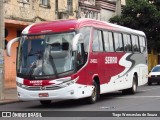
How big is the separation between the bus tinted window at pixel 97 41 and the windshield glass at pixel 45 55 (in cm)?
166

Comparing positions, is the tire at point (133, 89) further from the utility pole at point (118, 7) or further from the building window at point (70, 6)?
the utility pole at point (118, 7)

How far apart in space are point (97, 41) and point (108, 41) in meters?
1.37

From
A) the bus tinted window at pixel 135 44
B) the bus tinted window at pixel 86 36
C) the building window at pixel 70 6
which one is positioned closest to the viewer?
the bus tinted window at pixel 86 36

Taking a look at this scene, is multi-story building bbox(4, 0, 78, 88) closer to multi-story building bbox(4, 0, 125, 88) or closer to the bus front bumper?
multi-story building bbox(4, 0, 125, 88)

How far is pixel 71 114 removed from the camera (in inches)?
573

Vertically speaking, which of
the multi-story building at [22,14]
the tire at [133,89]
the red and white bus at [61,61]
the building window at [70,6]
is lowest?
the tire at [133,89]

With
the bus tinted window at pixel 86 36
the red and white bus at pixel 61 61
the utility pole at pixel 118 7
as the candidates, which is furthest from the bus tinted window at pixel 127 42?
the utility pole at pixel 118 7

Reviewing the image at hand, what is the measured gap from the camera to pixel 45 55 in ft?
54.2

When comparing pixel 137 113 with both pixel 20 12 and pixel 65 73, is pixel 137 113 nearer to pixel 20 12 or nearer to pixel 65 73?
pixel 65 73

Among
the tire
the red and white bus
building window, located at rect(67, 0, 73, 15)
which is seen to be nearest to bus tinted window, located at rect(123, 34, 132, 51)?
the tire

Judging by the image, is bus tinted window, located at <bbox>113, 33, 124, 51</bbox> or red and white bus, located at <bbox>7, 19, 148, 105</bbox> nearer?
red and white bus, located at <bbox>7, 19, 148, 105</bbox>

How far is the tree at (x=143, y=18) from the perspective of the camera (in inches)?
1556

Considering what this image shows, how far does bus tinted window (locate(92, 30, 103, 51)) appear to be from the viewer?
59.7 feet

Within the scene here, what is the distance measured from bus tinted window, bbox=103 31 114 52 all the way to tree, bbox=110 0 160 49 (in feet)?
64.2
